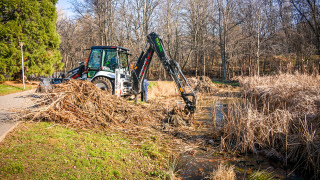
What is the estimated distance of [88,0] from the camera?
21156 millimetres

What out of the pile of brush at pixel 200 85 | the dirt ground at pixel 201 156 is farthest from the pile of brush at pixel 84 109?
the pile of brush at pixel 200 85

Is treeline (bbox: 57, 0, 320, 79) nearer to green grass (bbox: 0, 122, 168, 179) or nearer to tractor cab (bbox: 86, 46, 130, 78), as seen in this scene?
tractor cab (bbox: 86, 46, 130, 78)

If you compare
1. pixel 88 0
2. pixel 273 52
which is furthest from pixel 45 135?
pixel 273 52

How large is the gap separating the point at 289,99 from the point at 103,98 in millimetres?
7059

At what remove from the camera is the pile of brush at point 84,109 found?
5699 mm

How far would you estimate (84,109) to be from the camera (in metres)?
6.20

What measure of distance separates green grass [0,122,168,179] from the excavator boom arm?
2.88 metres

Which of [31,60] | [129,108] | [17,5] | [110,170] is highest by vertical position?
[17,5]

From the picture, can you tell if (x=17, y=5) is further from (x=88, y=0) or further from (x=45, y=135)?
(x=45, y=135)

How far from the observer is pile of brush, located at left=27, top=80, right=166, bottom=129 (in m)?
5.70

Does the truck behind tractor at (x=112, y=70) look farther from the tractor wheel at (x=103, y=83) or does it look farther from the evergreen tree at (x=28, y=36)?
the evergreen tree at (x=28, y=36)

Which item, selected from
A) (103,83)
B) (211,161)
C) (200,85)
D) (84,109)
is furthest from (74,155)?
(200,85)

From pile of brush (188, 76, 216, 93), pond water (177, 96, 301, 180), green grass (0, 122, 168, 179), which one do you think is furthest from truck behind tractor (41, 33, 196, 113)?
pile of brush (188, 76, 216, 93)

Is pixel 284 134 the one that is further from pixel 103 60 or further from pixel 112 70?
pixel 103 60
